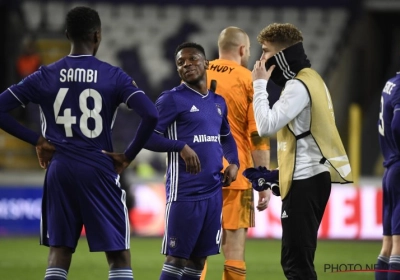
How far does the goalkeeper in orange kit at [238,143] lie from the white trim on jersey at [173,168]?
2.98ft

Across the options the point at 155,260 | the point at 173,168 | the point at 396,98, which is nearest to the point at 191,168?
the point at 173,168

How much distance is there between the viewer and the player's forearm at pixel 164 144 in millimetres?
6285

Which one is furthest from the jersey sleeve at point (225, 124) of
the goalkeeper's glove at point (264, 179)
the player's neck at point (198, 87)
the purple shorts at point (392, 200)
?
the purple shorts at point (392, 200)

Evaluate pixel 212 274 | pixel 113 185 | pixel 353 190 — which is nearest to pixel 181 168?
pixel 113 185

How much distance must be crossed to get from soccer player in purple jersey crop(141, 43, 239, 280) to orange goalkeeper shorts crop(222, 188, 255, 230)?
0.66 meters

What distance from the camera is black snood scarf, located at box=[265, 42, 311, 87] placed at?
609cm

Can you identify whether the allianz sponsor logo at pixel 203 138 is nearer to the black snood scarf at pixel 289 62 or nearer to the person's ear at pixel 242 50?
the black snood scarf at pixel 289 62

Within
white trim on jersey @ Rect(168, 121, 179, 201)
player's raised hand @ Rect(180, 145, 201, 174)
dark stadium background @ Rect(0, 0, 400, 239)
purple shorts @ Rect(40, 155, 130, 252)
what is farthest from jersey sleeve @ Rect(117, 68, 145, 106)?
dark stadium background @ Rect(0, 0, 400, 239)

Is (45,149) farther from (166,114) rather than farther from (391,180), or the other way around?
(391,180)

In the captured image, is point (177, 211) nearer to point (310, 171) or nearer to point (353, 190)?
point (310, 171)

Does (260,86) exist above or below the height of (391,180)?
above

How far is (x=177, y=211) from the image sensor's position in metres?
6.33

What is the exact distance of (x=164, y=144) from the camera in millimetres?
6293

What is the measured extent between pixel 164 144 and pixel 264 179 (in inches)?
31.0
